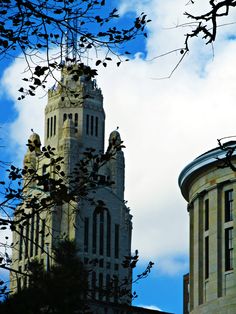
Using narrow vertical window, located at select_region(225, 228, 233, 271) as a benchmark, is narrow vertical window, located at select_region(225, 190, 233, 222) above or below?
above

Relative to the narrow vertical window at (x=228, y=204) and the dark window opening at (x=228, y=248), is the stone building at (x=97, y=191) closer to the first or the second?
the narrow vertical window at (x=228, y=204)

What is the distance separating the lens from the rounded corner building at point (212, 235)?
68062 mm

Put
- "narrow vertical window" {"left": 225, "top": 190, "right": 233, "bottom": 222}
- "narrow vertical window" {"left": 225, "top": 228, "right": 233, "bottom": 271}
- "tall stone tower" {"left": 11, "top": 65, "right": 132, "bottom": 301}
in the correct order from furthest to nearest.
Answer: "tall stone tower" {"left": 11, "top": 65, "right": 132, "bottom": 301}, "narrow vertical window" {"left": 225, "top": 190, "right": 233, "bottom": 222}, "narrow vertical window" {"left": 225, "top": 228, "right": 233, "bottom": 271}

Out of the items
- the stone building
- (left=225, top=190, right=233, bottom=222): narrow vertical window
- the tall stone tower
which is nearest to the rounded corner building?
(left=225, top=190, right=233, bottom=222): narrow vertical window

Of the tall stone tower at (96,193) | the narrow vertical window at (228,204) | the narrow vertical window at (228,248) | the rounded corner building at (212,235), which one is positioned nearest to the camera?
the rounded corner building at (212,235)

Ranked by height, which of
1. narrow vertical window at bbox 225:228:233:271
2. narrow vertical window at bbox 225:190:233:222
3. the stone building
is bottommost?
narrow vertical window at bbox 225:228:233:271

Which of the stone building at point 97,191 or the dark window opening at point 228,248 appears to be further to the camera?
the stone building at point 97,191

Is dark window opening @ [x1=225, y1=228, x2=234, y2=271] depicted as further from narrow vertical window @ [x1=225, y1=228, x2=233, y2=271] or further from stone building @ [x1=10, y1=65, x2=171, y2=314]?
stone building @ [x1=10, y1=65, x2=171, y2=314]

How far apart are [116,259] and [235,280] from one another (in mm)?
96864

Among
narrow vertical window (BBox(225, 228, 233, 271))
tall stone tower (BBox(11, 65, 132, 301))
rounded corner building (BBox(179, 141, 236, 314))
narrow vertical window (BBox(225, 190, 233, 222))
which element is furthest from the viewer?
tall stone tower (BBox(11, 65, 132, 301))

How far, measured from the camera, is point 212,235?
229 ft

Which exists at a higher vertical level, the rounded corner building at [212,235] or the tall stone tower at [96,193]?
the tall stone tower at [96,193]

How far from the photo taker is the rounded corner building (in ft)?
223

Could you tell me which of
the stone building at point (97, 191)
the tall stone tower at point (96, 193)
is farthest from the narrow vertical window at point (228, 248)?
the tall stone tower at point (96, 193)
